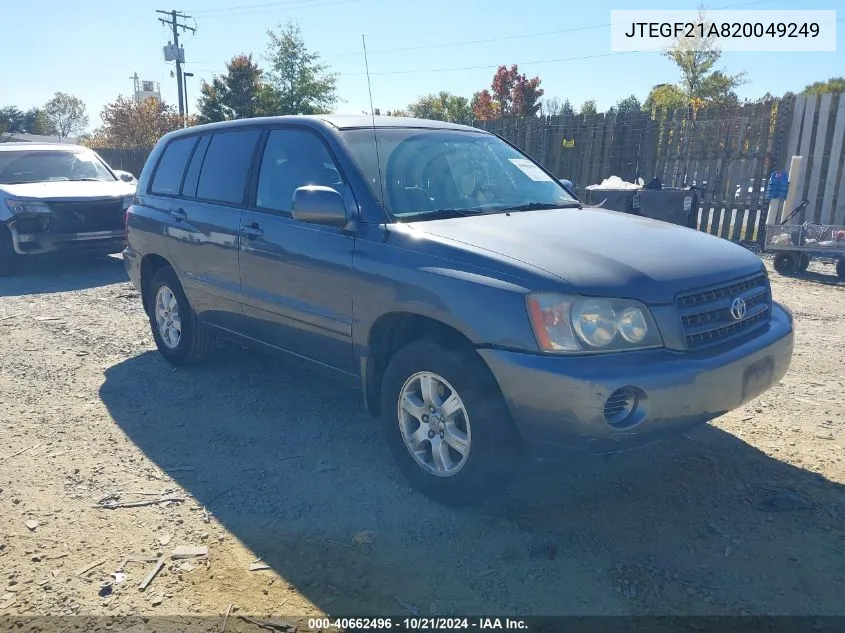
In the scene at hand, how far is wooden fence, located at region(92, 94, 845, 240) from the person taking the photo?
1070cm

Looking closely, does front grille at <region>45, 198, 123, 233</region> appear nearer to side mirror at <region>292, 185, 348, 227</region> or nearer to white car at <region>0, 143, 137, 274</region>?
white car at <region>0, 143, 137, 274</region>

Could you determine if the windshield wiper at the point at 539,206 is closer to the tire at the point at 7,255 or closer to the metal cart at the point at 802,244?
the metal cart at the point at 802,244

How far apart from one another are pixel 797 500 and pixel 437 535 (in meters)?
1.78

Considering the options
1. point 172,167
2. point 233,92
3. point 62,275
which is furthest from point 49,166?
point 233,92

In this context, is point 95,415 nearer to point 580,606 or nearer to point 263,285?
point 263,285

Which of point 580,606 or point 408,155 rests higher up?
point 408,155

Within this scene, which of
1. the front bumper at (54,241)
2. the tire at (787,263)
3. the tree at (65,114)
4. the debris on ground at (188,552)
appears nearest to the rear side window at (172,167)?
the debris on ground at (188,552)

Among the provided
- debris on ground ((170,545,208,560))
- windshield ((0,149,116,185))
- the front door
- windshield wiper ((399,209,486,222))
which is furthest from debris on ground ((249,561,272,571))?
windshield ((0,149,116,185))

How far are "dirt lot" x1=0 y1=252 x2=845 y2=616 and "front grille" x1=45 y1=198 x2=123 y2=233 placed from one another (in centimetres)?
511

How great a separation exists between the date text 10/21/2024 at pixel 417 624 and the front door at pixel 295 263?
1485 millimetres

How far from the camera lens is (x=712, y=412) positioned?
2961 mm

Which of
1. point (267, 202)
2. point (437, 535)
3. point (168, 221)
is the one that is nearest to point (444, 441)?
point (437, 535)

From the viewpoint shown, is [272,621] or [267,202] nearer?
[272,621]

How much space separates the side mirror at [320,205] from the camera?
11.4ft
